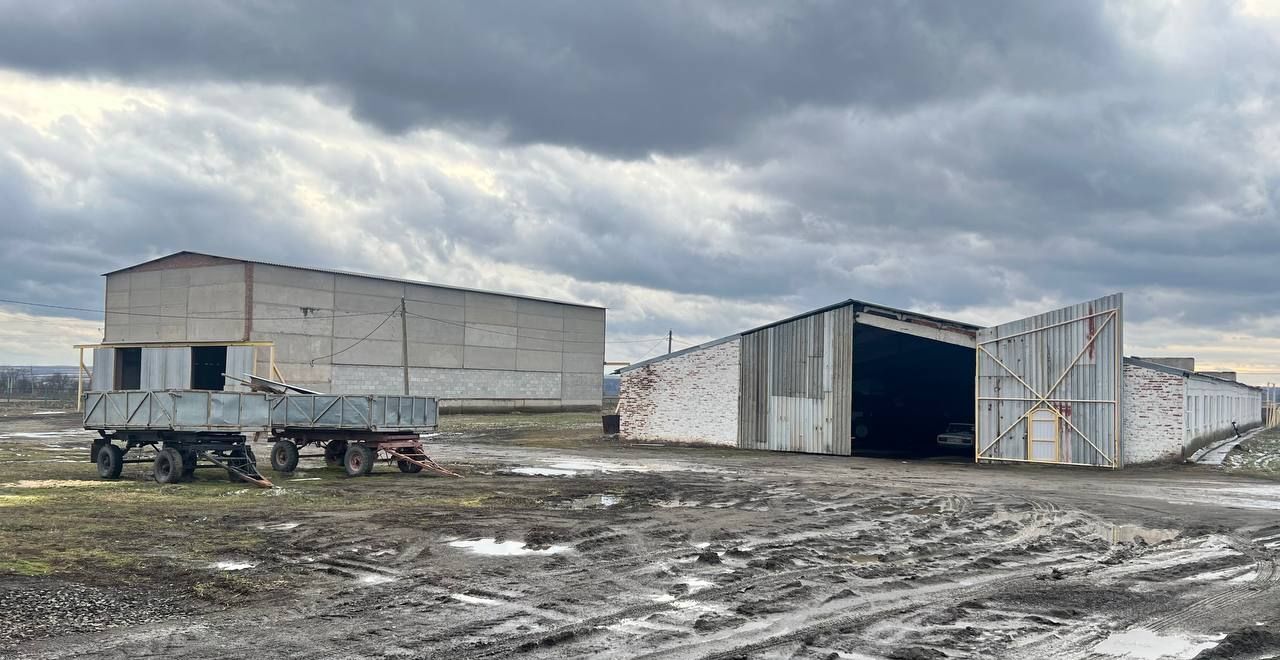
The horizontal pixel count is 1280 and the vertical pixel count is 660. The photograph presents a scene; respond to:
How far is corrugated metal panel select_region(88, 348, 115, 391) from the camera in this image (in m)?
55.1

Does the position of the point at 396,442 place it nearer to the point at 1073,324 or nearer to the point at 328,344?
the point at 1073,324

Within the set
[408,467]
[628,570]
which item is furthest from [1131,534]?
[408,467]

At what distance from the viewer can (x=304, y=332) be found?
52.7 meters

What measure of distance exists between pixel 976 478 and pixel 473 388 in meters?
42.8

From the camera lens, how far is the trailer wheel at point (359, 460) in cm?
2298

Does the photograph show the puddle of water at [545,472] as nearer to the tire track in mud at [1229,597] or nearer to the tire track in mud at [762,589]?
the tire track in mud at [762,589]

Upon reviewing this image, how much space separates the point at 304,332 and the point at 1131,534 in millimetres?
45832

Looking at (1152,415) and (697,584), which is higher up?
(1152,415)

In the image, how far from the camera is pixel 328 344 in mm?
54094

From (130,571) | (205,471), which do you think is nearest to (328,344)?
(205,471)

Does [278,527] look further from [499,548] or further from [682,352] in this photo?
[682,352]

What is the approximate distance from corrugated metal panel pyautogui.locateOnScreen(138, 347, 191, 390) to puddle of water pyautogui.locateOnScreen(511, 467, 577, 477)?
33.4 metres

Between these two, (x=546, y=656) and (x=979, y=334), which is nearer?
(x=546, y=656)

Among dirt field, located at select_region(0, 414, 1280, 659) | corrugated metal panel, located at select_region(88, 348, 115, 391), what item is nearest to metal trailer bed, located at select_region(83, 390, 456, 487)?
dirt field, located at select_region(0, 414, 1280, 659)
